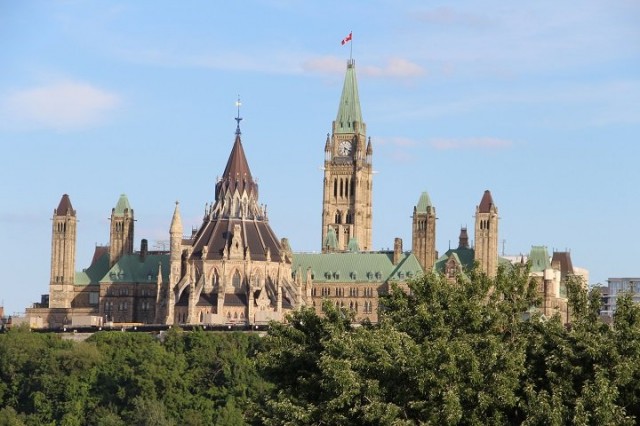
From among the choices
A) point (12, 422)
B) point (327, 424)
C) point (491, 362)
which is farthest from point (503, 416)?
point (12, 422)

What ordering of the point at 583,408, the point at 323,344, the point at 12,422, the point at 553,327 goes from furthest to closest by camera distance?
the point at 12,422 < the point at 323,344 < the point at 553,327 < the point at 583,408

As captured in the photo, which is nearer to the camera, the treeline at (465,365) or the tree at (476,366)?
the tree at (476,366)

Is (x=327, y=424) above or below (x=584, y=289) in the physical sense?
below

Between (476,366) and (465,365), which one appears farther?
(465,365)

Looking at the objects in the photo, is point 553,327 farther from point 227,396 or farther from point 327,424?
point 227,396

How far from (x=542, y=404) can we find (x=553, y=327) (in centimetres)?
627

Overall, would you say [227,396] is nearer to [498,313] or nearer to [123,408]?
[123,408]

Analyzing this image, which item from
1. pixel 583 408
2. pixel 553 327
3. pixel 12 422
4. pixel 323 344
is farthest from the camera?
pixel 12 422

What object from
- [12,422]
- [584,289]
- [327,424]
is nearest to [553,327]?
[584,289]

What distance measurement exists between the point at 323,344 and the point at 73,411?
321 feet

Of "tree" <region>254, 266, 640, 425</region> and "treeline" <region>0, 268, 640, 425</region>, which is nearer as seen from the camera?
"tree" <region>254, 266, 640, 425</region>

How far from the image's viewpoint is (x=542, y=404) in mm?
88875

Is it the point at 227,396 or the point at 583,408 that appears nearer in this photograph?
the point at 583,408

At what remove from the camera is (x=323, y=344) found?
101 meters
